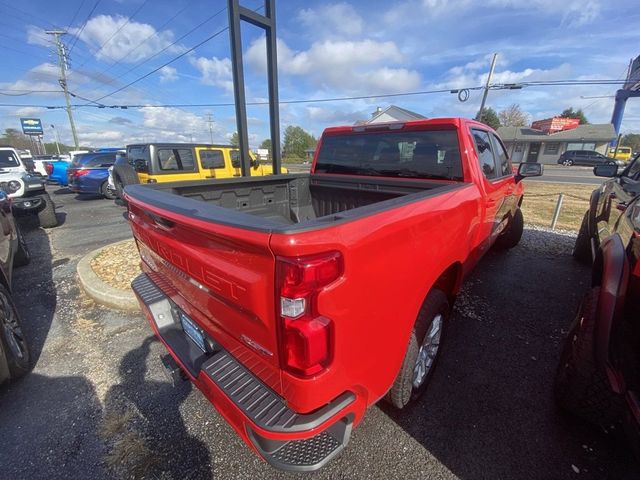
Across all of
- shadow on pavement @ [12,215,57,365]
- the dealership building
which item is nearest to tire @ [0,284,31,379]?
shadow on pavement @ [12,215,57,365]

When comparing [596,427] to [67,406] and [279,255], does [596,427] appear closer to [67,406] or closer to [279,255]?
[279,255]

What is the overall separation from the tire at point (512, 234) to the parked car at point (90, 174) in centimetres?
1309

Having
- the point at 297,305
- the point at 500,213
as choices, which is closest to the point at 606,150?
the point at 500,213

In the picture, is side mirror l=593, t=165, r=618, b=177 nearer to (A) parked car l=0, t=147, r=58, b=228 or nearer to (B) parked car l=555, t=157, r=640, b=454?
(B) parked car l=555, t=157, r=640, b=454

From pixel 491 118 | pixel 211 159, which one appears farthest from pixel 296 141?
pixel 211 159

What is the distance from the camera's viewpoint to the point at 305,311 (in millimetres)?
1125

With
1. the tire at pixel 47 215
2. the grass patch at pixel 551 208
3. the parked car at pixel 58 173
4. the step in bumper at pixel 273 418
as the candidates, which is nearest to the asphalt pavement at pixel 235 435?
the step in bumper at pixel 273 418

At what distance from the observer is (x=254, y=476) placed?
5.65 ft

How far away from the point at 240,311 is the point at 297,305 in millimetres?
364

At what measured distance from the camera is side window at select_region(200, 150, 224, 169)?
8.90 meters

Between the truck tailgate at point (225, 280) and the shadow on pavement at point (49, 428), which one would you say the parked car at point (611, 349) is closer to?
the truck tailgate at point (225, 280)

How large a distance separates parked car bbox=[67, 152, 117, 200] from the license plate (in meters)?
12.2

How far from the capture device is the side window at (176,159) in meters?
7.95

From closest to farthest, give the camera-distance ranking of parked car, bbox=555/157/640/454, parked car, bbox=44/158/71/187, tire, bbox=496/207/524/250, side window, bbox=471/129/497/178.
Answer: parked car, bbox=555/157/640/454, side window, bbox=471/129/497/178, tire, bbox=496/207/524/250, parked car, bbox=44/158/71/187
